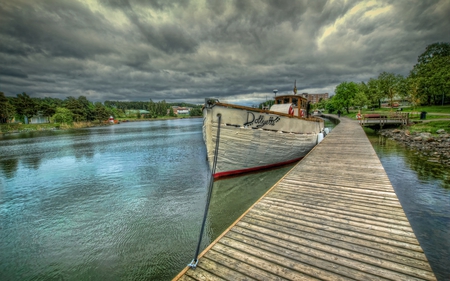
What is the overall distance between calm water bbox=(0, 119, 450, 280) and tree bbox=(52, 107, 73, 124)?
5778 centimetres

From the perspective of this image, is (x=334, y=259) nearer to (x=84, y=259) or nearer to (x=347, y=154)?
(x=84, y=259)

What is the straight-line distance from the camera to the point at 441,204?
6367 mm

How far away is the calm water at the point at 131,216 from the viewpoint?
443 cm

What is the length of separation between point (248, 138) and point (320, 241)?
20.4ft

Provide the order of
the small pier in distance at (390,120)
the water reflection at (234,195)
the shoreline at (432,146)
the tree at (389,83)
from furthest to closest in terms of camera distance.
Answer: the tree at (389,83), the small pier in distance at (390,120), the shoreline at (432,146), the water reflection at (234,195)

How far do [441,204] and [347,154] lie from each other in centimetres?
354

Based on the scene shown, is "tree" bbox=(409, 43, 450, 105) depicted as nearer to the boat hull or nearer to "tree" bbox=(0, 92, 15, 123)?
the boat hull

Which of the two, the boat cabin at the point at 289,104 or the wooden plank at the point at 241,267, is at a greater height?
the boat cabin at the point at 289,104

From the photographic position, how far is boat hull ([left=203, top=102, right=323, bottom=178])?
8.45 m

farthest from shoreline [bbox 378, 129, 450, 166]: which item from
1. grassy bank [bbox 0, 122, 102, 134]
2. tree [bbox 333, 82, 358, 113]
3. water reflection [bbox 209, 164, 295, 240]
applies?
grassy bank [bbox 0, 122, 102, 134]

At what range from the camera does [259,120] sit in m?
9.18

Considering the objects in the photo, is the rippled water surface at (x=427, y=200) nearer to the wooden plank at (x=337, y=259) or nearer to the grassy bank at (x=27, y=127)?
the wooden plank at (x=337, y=259)

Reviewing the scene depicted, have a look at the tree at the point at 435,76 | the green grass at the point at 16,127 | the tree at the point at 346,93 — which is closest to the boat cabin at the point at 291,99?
the tree at the point at 435,76

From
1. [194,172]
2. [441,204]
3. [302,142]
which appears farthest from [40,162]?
[441,204]
